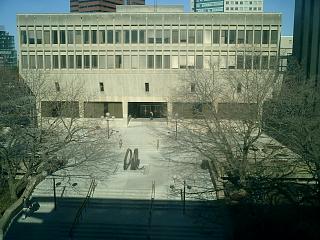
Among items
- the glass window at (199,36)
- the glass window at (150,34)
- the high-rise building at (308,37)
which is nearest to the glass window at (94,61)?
the glass window at (150,34)

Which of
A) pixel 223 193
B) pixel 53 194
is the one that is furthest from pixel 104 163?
pixel 223 193

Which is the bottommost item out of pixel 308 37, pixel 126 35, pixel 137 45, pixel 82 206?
pixel 82 206

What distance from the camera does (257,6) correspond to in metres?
164

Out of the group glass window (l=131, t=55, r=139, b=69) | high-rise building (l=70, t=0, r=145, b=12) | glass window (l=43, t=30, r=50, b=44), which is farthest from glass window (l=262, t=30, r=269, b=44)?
high-rise building (l=70, t=0, r=145, b=12)

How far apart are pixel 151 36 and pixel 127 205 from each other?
26816 mm

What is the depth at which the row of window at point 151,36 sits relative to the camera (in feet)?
133

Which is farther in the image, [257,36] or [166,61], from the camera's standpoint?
[166,61]

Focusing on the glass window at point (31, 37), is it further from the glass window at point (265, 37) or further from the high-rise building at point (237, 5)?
the high-rise building at point (237, 5)

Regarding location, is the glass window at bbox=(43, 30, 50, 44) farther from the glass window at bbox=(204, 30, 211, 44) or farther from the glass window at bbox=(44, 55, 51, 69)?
the glass window at bbox=(204, 30, 211, 44)

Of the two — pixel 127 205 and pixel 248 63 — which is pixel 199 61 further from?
pixel 127 205

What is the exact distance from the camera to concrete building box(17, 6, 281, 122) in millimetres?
40625

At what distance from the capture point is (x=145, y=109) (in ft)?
154

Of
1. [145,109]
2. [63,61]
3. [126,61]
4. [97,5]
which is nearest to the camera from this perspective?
[126,61]

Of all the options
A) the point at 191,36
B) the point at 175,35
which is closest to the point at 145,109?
the point at 175,35
